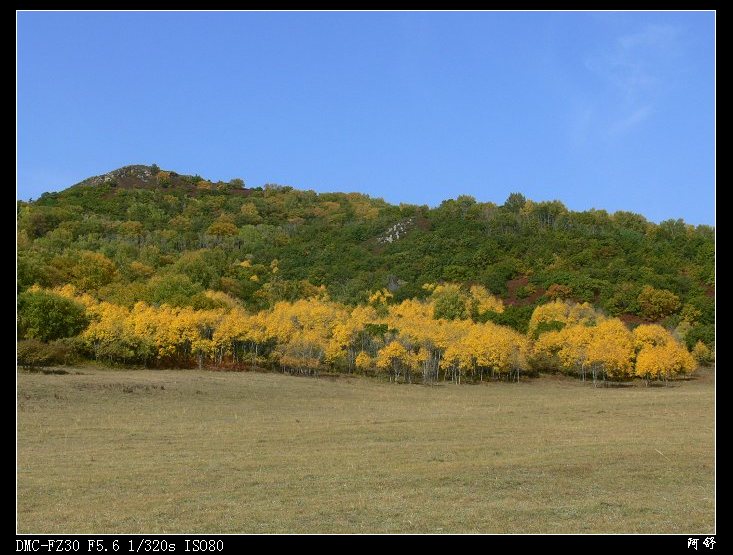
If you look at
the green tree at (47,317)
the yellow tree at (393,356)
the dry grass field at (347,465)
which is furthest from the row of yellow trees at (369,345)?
the dry grass field at (347,465)

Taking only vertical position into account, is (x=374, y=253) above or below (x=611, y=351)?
above

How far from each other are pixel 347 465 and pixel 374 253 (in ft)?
395

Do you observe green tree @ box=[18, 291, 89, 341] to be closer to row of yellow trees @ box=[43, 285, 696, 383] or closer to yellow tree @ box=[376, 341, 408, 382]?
row of yellow trees @ box=[43, 285, 696, 383]

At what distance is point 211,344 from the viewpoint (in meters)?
70.1

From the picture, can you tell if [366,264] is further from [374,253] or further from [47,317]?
[47,317]

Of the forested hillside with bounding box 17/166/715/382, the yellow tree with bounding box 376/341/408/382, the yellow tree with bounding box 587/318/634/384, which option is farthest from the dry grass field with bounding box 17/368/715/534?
the forested hillside with bounding box 17/166/715/382

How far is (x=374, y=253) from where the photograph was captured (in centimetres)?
14188

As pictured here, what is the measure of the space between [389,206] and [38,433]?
162 m

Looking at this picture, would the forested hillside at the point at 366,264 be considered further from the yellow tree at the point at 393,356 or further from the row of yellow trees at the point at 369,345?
the yellow tree at the point at 393,356

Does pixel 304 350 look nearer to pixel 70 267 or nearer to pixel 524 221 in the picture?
pixel 70 267

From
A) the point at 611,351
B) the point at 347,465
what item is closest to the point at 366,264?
the point at 611,351

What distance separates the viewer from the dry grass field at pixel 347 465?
14984mm

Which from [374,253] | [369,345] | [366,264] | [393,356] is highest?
[374,253]

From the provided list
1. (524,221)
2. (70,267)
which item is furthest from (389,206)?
(70,267)
